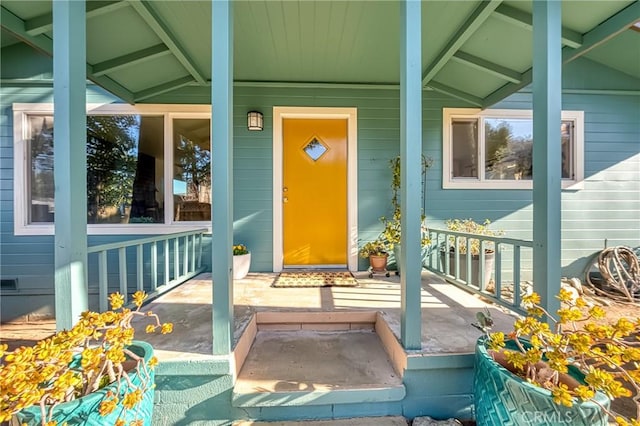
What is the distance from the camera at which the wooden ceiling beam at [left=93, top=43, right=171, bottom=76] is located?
2.62m

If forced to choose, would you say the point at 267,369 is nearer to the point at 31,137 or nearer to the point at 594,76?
the point at 31,137

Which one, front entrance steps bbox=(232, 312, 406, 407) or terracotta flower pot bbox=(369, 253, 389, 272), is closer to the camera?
front entrance steps bbox=(232, 312, 406, 407)

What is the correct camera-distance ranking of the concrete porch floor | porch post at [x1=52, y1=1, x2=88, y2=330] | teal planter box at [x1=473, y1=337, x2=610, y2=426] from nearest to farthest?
teal planter box at [x1=473, y1=337, x2=610, y2=426] → porch post at [x1=52, y1=1, x2=88, y2=330] → the concrete porch floor

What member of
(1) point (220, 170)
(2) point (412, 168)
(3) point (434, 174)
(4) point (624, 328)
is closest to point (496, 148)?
(3) point (434, 174)

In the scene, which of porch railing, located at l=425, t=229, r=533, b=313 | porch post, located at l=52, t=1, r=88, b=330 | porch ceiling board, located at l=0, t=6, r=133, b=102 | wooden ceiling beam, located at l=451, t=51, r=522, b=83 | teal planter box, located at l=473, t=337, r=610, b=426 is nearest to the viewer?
teal planter box, located at l=473, t=337, r=610, b=426

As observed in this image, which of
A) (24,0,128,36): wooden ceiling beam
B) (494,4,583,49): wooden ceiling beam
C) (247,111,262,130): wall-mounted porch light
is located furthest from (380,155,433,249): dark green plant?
(24,0,128,36): wooden ceiling beam

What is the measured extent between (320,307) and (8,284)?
360 centimetres

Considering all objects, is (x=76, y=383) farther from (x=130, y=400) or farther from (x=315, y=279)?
(x=315, y=279)

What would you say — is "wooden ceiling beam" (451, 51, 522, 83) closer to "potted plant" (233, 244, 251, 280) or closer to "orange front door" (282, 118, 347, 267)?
"orange front door" (282, 118, 347, 267)

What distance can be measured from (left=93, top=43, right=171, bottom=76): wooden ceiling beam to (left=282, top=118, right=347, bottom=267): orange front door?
1464 mm

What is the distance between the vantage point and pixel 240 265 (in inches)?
120

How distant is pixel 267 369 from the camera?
163cm

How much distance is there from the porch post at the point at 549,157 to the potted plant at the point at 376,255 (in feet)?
5.58

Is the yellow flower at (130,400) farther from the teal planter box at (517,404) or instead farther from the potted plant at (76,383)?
the teal planter box at (517,404)
